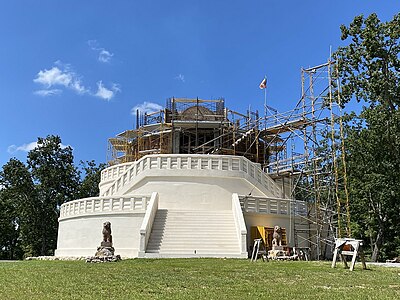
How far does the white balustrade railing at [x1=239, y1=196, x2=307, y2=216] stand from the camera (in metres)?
20.6

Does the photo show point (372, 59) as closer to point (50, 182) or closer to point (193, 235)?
point (193, 235)

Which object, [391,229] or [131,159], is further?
[131,159]

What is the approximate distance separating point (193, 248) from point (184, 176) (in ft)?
18.8

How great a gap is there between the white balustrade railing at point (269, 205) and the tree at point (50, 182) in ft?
77.3

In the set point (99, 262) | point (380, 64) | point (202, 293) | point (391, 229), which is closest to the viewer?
point (202, 293)

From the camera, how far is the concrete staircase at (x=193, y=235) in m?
17.7

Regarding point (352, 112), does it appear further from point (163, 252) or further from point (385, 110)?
point (163, 252)

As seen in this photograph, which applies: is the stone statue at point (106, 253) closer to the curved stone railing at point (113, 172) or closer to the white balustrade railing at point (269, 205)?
the white balustrade railing at point (269, 205)

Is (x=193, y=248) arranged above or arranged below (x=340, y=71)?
below

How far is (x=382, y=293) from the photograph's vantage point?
7.12 meters

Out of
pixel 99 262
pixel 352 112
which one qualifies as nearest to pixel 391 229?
pixel 352 112

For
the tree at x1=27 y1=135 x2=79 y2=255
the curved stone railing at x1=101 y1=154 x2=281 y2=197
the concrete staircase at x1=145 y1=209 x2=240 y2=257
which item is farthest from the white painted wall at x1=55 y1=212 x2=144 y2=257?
the tree at x1=27 y1=135 x2=79 y2=255

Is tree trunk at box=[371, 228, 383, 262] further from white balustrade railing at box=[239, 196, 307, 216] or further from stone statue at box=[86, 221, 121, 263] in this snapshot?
stone statue at box=[86, 221, 121, 263]

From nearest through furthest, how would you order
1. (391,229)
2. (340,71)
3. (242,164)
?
(340,71) < (242,164) < (391,229)
